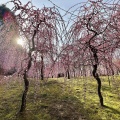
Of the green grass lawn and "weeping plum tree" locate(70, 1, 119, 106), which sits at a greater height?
"weeping plum tree" locate(70, 1, 119, 106)

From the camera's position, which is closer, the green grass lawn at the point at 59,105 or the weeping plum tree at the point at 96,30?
the weeping plum tree at the point at 96,30

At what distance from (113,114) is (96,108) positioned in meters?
0.71

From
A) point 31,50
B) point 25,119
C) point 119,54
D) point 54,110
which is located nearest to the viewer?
point 119,54

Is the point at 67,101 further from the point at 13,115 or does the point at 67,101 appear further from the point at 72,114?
the point at 13,115

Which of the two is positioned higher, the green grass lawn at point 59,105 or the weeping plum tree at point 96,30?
the weeping plum tree at point 96,30

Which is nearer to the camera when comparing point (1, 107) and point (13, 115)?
point (13, 115)

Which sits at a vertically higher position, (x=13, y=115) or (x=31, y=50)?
(x=31, y=50)

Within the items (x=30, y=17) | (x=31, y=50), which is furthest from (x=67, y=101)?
(x=30, y=17)

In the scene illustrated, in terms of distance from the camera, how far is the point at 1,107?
7.84m

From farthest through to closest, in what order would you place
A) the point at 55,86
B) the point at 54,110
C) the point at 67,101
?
the point at 55,86
the point at 67,101
the point at 54,110

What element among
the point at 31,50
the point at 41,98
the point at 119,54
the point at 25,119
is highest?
the point at 31,50

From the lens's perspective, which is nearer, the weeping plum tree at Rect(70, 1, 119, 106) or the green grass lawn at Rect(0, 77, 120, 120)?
the weeping plum tree at Rect(70, 1, 119, 106)

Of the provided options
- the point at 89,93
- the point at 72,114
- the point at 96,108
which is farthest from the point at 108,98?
the point at 72,114

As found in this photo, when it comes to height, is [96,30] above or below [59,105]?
above
